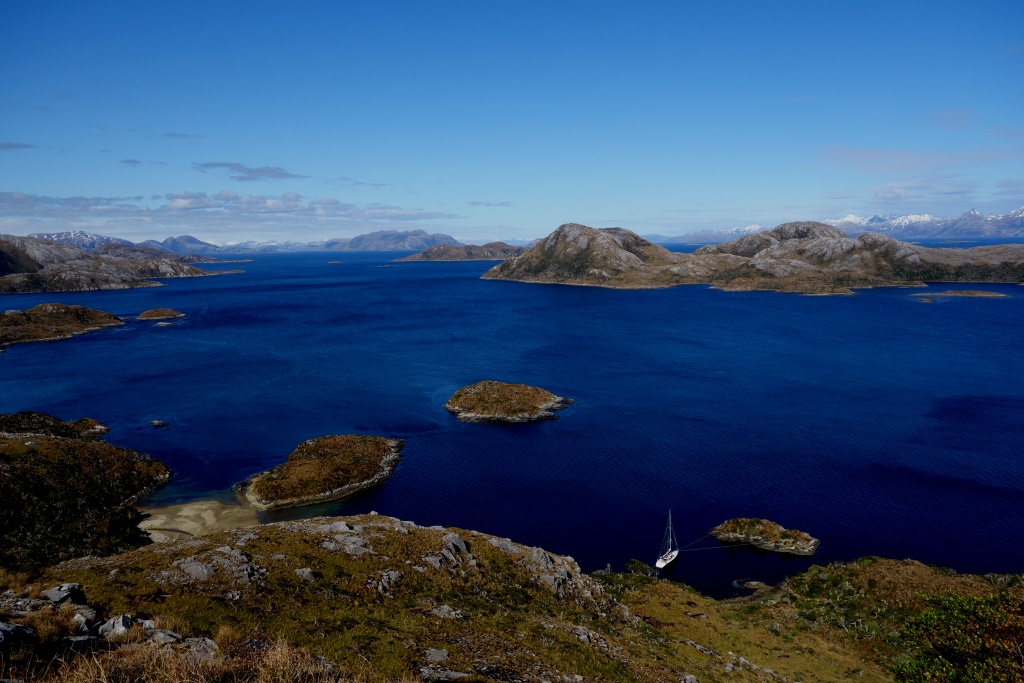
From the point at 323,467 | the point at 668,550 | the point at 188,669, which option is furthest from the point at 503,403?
the point at 188,669

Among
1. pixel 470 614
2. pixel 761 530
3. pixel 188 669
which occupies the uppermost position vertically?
pixel 188 669

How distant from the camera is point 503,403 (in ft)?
361

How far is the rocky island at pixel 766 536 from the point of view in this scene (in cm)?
6203

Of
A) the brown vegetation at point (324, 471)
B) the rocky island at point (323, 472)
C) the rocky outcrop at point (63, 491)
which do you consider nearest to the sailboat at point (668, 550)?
the rocky island at point (323, 472)

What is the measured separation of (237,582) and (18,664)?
13664 mm

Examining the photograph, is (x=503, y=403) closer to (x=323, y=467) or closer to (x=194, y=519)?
(x=323, y=467)

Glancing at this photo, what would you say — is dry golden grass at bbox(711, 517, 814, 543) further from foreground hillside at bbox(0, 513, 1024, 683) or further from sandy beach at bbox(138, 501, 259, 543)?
sandy beach at bbox(138, 501, 259, 543)

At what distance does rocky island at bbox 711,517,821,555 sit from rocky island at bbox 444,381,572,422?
46.0 m

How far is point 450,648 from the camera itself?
27.8 m

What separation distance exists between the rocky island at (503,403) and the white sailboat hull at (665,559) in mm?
47882

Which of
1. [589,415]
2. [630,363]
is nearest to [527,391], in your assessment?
[589,415]

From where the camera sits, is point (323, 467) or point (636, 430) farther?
point (636, 430)

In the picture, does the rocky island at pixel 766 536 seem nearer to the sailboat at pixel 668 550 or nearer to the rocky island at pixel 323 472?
the sailboat at pixel 668 550

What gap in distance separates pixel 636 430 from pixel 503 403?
28.0m
